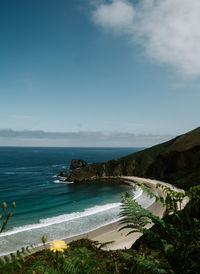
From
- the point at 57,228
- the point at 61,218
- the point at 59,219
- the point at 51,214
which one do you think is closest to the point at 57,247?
the point at 57,228

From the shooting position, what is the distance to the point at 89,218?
92.2 ft

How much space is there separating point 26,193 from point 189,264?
48.1 m

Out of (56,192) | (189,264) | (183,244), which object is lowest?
(56,192)

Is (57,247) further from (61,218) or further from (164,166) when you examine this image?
(164,166)

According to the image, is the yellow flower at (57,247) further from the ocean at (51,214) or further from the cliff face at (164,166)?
the cliff face at (164,166)

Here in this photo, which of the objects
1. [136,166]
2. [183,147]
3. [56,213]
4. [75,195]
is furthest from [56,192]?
[183,147]

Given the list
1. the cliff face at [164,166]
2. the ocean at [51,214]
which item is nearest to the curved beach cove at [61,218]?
the ocean at [51,214]

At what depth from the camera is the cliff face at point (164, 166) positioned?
182ft

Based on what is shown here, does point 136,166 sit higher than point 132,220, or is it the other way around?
point 132,220

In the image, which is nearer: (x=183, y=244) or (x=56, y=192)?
(x=183, y=244)

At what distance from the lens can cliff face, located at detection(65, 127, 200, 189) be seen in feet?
182

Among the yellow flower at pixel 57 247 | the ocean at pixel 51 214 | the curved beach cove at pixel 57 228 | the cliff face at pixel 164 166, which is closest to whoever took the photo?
the yellow flower at pixel 57 247

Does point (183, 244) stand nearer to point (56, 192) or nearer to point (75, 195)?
point (75, 195)

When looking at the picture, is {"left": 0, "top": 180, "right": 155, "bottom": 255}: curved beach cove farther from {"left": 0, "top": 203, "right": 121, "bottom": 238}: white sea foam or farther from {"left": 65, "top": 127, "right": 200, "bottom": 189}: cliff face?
{"left": 65, "top": 127, "right": 200, "bottom": 189}: cliff face
